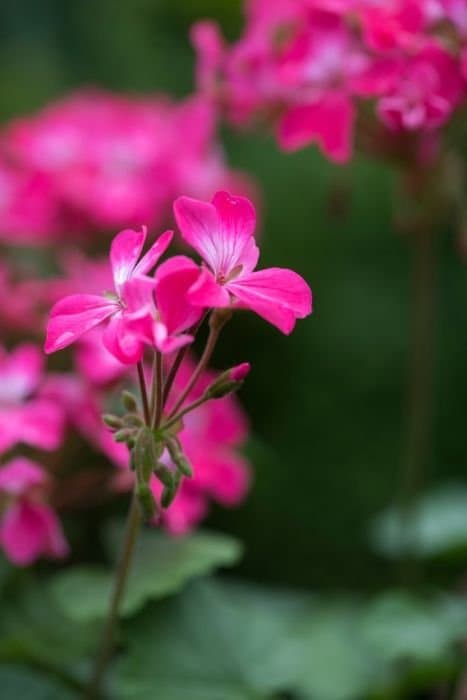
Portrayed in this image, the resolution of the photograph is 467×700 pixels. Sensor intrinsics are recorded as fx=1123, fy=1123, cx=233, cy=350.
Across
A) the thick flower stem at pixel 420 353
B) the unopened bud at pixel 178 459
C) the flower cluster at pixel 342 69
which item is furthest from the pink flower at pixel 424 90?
the unopened bud at pixel 178 459

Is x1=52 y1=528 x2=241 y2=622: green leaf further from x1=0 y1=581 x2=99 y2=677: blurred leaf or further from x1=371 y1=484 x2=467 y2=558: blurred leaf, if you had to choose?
x1=371 y1=484 x2=467 y2=558: blurred leaf

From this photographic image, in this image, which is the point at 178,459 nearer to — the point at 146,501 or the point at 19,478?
the point at 146,501

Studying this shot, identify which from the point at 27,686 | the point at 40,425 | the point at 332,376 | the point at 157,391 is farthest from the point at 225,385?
the point at 332,376

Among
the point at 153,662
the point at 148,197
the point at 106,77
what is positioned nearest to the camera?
the point at 153,662

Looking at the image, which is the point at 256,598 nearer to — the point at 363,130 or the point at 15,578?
the point at 15,578

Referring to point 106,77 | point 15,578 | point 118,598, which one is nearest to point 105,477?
point 15,578

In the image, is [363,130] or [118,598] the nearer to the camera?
[118,598]

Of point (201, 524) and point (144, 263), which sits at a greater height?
point (144, 263)
